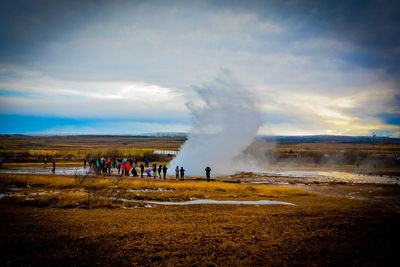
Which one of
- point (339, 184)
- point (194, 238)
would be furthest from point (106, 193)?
point (339, 184)

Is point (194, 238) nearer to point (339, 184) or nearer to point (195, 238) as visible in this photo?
point (195, 238)

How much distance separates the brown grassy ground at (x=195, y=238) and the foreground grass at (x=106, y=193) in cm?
134

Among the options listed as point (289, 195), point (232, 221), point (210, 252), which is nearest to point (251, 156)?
point (289, 195)

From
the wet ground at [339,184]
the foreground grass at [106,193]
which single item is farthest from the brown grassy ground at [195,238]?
the wet ground at [339,184]

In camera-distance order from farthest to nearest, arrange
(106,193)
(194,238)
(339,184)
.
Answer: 1. (339,184)
2. (106,193)
3. (194,238)

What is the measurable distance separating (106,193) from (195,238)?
11708 millimetres

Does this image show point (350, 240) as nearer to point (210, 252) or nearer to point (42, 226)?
point (210, 252)

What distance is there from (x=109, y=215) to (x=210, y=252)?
6442 mm

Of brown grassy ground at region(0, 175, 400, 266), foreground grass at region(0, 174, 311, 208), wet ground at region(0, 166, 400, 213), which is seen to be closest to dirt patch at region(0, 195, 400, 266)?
brown grassy ground at region(0, 175, 400, 266)

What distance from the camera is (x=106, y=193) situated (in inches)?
721

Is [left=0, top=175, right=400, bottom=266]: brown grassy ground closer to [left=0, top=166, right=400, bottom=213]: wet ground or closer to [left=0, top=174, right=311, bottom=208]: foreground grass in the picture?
[left=0, top=174, right=311, bottom=208]: foreground grass

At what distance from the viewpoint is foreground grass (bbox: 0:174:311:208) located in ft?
47.9

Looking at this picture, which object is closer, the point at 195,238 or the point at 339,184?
the point at 195,238

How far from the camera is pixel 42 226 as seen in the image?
930cm
